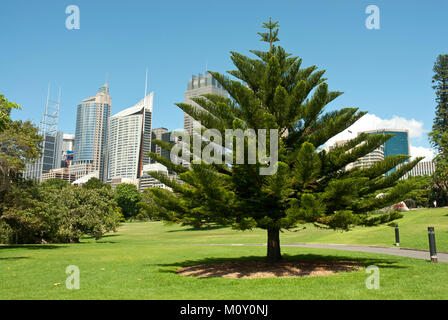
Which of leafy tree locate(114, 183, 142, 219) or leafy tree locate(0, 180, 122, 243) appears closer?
leafy tree locate(0, 180, 122, 243)

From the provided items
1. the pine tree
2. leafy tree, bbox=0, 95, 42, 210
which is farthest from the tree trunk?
leafy tree, bbox=0, 95, 42, 210

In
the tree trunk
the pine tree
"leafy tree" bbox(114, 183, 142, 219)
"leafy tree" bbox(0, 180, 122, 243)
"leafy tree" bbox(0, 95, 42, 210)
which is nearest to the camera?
the pine tree

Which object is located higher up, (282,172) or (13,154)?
(13,154)

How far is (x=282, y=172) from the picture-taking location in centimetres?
686

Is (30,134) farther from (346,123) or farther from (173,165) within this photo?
(346,123)

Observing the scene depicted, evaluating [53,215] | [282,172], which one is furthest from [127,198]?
[282,172]

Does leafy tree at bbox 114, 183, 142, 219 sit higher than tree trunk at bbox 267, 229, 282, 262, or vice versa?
leafy tree at bbox 114, 183, 142, 219

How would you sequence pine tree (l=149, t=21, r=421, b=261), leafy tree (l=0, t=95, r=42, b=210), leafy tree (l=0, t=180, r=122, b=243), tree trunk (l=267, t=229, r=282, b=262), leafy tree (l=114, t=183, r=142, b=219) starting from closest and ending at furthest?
pine tree (l=149, t=21, r=421, b=261)
tree trunk (l=267, t=229, r=282, b=262)
leafy tree (l=0, t=95, r=42, b=210)
leafy tree (l=0, t=180, r=122, b=243)
leafy tree (l=114, t=183, r=142, b=219)

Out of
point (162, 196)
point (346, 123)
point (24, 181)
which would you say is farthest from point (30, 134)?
point (346, 123)

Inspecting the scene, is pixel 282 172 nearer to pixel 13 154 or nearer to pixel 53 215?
Answer: pixel 13 154

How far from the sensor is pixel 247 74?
10.4 m

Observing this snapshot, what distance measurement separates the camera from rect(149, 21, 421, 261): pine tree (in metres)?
7.51

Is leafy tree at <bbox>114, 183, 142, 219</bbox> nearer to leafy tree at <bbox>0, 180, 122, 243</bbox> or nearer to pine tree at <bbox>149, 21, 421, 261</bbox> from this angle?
leafy tree at <bbox>0, 180, 122, 243</bbox>

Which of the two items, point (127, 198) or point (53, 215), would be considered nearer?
point (53, 215)
